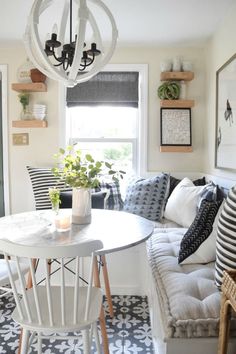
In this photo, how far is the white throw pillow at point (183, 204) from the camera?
264 cm

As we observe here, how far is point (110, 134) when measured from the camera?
3.56 meters

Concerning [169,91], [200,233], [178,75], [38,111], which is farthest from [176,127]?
[200,233]

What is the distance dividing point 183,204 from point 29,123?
69.2 inches

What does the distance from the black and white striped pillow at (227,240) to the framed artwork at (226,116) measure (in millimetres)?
1067

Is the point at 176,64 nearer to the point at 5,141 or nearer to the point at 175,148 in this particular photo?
the point at 175,148

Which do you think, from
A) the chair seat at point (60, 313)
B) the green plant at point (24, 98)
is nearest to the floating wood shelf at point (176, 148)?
the green plant at point (24, 98)

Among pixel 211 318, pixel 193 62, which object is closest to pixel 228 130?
pixel 193 62

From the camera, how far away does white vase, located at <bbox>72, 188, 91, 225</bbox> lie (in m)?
1.94

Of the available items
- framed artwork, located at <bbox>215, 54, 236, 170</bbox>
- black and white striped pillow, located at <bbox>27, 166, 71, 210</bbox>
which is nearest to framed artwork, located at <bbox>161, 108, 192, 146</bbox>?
framed artwork, located at <bbox>215, 54, 236, 170</bbox>

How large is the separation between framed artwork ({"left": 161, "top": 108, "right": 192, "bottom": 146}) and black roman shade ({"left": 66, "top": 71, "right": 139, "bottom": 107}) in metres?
0.38

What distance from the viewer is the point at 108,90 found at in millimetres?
3438

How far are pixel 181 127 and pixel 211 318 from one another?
2346 millimetres

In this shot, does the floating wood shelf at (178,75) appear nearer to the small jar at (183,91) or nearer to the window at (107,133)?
the small jar at (183,91)

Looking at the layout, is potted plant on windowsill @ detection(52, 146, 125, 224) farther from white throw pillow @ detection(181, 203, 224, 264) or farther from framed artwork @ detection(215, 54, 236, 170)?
framed artwork @ detection(215, 54, 236, 170)
